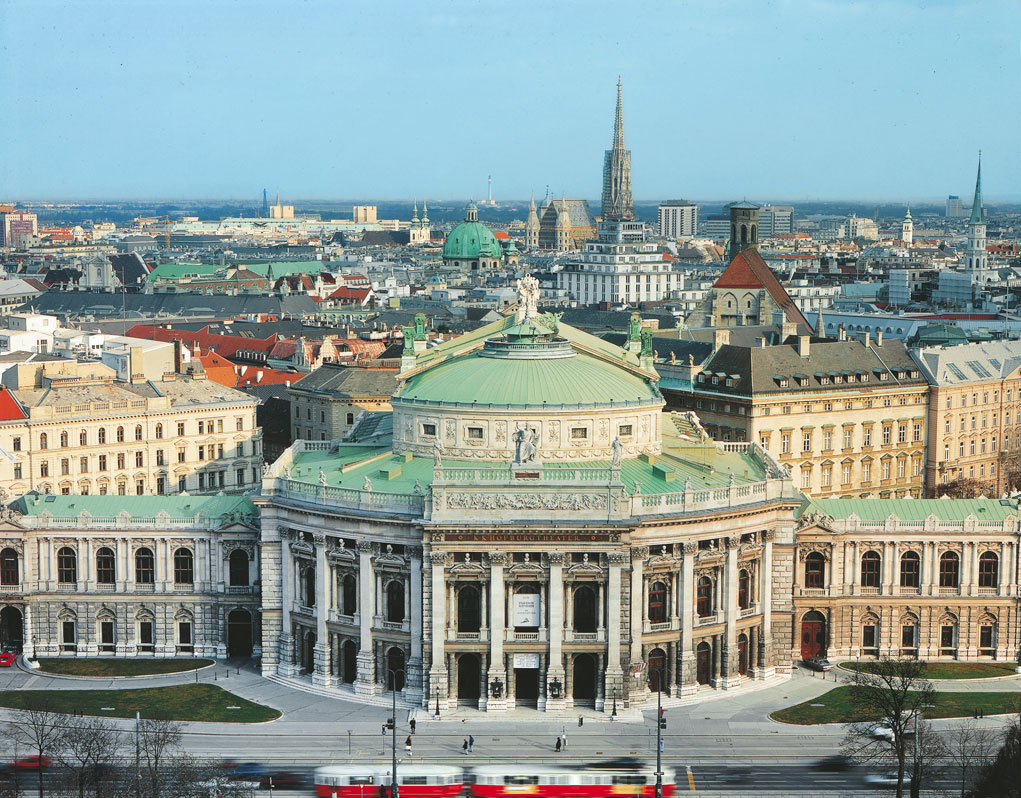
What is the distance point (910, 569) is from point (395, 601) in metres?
38.4

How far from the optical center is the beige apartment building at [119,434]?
15475 cm

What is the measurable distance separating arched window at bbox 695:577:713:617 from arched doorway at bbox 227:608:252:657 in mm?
33620

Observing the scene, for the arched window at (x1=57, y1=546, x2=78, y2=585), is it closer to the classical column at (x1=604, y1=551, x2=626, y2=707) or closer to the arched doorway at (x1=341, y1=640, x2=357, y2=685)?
the arched doorway at (x1=341, y1=640, x2=357, y2=685)

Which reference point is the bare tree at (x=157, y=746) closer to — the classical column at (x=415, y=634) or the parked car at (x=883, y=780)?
the classical column at (x=415, y=634)

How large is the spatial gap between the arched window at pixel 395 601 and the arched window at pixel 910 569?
37.4m

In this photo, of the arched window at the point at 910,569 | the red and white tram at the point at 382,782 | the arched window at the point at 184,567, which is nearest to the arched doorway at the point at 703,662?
the arched window at the point at 910,569

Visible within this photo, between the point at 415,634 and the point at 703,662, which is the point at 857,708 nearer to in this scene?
the point at 703,662

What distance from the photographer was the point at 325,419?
185 m

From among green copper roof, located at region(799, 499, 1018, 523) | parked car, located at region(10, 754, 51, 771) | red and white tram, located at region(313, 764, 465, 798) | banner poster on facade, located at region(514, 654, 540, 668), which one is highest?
green copper roof, located at region(799, 499, 1018, 523)

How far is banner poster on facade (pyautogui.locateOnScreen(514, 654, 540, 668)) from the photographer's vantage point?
365 ft

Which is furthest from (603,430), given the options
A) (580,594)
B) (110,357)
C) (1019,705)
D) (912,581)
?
(110,357)

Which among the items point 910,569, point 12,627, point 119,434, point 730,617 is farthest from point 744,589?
point 119,434

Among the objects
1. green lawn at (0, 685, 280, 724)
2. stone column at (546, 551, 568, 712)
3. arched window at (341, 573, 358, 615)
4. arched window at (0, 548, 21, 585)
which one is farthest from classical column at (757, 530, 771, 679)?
arched window at (0, 548, 21, 585)

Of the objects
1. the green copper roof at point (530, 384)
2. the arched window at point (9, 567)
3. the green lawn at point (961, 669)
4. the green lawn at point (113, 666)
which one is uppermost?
the green copper roof at point (530, 384)
